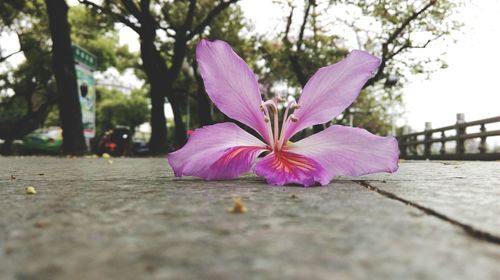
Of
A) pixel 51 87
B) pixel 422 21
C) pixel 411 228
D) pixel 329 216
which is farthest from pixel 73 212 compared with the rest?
pixel 51 87

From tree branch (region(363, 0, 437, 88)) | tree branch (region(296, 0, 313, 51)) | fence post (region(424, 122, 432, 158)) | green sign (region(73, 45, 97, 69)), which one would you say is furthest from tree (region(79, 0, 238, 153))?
fence post (region(424, 122, 432, 158))

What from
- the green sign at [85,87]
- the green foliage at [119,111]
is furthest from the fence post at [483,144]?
the green foliage at [119,111]

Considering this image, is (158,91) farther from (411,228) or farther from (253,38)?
(411,228)

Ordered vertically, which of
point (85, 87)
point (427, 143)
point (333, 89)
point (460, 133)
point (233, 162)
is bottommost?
point (233, 162)

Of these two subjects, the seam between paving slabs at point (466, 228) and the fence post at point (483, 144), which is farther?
the fence post at point (483, 144)

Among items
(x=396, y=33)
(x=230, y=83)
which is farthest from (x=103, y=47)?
(x=230, y=83)

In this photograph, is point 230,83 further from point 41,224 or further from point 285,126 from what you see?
point 41,224

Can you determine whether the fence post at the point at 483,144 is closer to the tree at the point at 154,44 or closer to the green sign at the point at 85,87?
the tree at the point at 154,44

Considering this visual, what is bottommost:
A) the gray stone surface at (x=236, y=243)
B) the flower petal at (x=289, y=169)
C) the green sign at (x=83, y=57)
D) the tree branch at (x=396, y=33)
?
the gray stone surface at (x=236, y=243)
